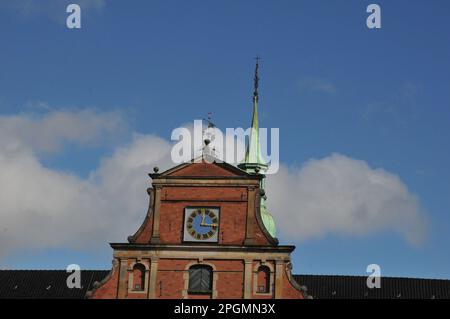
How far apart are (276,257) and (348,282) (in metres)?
18.1

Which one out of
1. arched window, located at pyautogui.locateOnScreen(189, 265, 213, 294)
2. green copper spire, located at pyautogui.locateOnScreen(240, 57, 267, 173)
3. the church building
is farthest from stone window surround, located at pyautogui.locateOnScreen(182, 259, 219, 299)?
green copper spire, located at pyautogui.locateOnScreen(240, 57, 267, 173)

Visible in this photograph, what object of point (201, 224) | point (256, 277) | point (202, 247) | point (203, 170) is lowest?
point (256, 277)

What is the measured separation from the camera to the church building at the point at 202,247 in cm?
5275

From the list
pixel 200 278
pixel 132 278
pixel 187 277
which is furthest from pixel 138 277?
pixel 200 278

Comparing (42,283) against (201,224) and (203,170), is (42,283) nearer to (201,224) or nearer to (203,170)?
(201,224)

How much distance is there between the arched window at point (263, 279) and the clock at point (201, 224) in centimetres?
311

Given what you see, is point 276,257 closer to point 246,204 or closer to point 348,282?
point 246,204

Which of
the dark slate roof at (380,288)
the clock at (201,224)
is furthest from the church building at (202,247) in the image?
the dark slate roof at (380,288)

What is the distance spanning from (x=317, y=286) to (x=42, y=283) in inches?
793

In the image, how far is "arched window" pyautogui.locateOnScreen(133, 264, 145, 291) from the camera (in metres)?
53.4

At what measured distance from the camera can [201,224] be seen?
53688 mm

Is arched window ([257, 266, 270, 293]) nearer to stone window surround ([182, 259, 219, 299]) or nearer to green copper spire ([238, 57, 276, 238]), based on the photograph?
stone window surround ([182, 259, 219, 299])

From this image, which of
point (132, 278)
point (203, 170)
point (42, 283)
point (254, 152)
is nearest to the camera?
point (132, 278)
